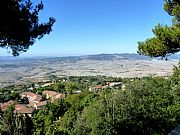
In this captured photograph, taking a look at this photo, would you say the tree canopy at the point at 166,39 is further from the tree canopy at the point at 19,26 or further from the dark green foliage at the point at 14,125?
the dark green foliage at the point at 14,125

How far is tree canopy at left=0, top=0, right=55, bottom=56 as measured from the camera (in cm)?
802

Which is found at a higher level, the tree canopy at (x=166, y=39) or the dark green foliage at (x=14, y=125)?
the tree canopy at (x=166, y=39)

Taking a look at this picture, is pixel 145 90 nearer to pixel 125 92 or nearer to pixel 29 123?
pixel 125 92

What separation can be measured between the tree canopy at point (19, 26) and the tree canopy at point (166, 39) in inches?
139

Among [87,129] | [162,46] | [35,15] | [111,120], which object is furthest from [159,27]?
[87,129]

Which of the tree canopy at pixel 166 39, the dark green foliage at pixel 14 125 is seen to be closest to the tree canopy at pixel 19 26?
the tree canopy at pixel 166 39

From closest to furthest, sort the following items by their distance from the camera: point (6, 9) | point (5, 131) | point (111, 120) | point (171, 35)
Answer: point (6, 9), point (171, 35), point (111, 120), point (5, 131)

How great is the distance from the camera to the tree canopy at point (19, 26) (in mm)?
8023

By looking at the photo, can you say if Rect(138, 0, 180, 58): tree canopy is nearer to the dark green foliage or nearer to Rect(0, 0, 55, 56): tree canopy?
Rect(0, 0, 55, 56): tree canopy

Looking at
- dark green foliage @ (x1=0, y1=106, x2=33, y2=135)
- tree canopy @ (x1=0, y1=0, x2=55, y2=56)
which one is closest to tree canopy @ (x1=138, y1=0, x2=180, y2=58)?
tree canopy @ (x1=0, y1=0, x2=55, y2=56)

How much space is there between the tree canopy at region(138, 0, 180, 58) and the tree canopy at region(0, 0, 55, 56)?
139 inches

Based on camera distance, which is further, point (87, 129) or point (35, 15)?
point (87, 129)

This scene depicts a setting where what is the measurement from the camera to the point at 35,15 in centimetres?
900

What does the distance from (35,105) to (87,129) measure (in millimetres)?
39369
